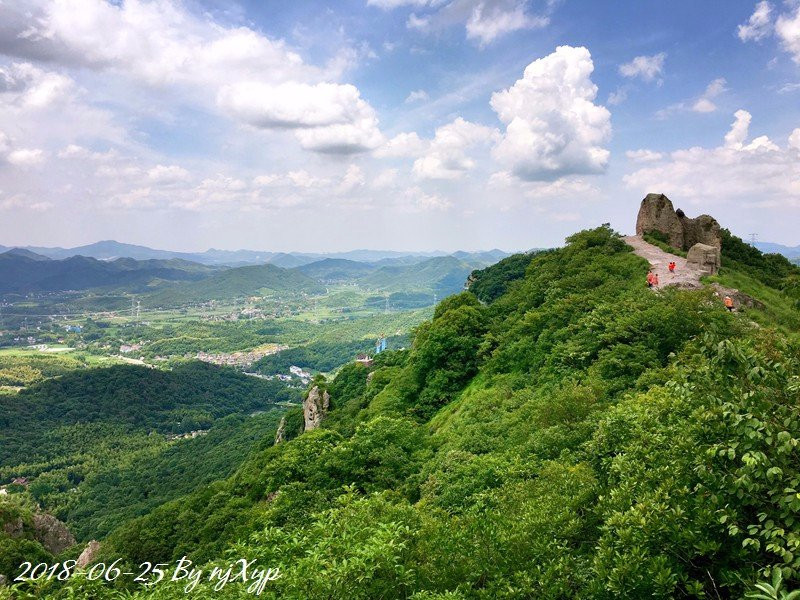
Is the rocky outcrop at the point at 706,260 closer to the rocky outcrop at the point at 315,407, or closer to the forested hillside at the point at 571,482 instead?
the forested hillside at the point at 571,482

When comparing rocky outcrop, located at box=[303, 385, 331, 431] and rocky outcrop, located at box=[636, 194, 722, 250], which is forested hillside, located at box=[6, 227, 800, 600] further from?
rocky outcrop, located at box=[303, 385, 331, 431]

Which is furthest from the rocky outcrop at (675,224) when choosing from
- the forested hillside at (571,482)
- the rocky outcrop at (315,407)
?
the rocky outcrop at (315,407)

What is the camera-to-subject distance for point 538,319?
962 inches

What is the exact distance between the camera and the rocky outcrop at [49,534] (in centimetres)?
3205

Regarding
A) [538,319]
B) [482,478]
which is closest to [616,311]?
[538,319]

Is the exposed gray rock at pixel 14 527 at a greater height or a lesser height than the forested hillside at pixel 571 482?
lesser

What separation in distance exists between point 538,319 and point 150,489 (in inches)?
2529

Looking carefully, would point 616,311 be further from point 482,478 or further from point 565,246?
point 565,246

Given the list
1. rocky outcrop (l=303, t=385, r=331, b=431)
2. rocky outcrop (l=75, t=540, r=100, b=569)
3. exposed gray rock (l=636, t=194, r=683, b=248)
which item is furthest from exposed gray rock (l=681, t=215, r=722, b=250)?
rocky outcrop (l=75, t=540, r=100, b=569)

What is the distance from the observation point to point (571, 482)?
8.38 m

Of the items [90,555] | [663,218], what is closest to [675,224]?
[663,218]

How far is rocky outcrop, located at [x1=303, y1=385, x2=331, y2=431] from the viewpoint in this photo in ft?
132

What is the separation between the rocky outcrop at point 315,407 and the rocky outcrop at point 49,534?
20.4m

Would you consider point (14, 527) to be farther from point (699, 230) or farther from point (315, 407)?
point (699, 230)
